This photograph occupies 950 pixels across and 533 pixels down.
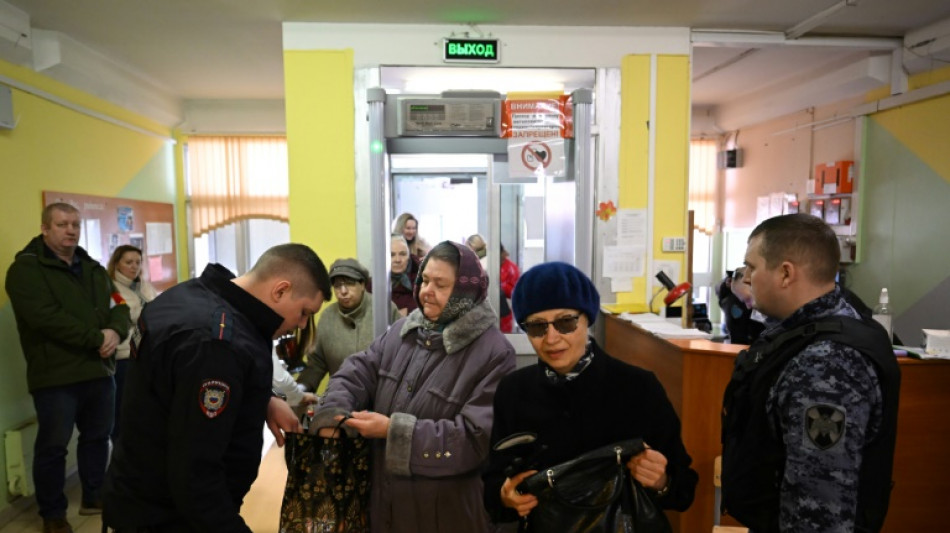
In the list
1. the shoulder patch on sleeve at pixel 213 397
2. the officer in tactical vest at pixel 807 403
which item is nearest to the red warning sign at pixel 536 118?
the officer in tactical vest at pixel 807 403

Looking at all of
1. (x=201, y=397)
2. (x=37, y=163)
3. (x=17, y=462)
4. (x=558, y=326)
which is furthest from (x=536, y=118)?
(x=17, y=462)

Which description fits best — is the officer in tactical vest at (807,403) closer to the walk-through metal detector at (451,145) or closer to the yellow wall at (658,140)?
the walk-through metal detector at (451,145)

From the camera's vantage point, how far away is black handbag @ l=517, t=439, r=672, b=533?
3.58ft

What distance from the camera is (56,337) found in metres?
2.97

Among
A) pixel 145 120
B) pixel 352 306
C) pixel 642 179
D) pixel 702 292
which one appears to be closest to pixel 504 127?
pixel 642 179

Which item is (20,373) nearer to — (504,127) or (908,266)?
(504,127)

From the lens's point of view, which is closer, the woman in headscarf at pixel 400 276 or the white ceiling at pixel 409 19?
the white ceiling at pixel 409 19

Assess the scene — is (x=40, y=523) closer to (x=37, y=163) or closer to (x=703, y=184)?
(x=37, y=163)

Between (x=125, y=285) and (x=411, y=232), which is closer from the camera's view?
(x=411, y=232)

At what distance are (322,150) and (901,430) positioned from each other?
129 inches

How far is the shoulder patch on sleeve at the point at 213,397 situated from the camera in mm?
1176

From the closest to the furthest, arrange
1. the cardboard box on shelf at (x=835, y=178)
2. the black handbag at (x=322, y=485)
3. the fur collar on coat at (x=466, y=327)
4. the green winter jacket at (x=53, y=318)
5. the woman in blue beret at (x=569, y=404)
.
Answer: the woman in blue beret at (x=569, y=404) → the black handbag at (x=322, y=485) → the fur collar on coat at (x=466, y=327) → the green winter jacket at (x=53, y=318) → the cardboard box on shelf at (x=835, y=178)

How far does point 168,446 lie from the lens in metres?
1.21

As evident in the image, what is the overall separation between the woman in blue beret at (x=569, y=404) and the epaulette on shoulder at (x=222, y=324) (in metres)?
0.67
